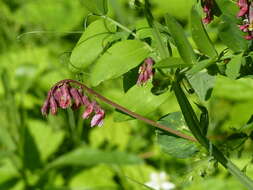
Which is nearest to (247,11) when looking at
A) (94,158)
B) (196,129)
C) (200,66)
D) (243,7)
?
(243,7)

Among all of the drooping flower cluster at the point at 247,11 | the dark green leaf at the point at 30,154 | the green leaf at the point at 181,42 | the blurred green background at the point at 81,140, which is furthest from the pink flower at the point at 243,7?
the dark green leaf at the point at 30,154

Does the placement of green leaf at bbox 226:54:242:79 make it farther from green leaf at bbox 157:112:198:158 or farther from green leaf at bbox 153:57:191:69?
green leaf at bbox 157:112:198:158

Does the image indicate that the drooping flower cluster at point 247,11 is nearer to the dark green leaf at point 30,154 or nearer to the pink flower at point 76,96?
the pink flower at point 76,96

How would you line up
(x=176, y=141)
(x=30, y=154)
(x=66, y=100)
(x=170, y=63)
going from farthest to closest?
(x=30, y=154) < (x=176, y=141) < (x=66, y=100) < (x=170, y=63)

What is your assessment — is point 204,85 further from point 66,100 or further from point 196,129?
point 66,100

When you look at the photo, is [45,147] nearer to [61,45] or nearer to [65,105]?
[61,45]

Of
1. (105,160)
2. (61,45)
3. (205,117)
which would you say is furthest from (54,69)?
(205,117)
